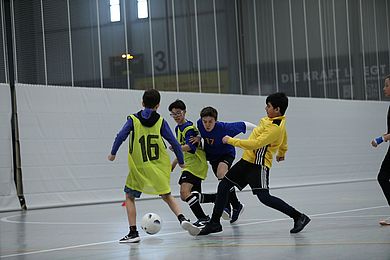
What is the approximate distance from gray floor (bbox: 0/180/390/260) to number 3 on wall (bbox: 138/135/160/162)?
34.5 inches

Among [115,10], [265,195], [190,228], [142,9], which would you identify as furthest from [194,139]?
[142,9]

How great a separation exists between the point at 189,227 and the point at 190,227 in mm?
10

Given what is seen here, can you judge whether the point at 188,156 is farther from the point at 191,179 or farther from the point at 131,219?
the point at 131,219

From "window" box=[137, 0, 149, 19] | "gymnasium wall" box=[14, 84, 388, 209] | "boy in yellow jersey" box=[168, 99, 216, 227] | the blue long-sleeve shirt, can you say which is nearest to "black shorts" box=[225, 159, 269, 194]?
the blue long-sleeve shirt

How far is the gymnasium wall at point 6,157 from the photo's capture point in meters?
15.9

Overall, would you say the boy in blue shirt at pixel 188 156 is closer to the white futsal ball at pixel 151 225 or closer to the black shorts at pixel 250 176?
the white futsal ball at pixel 151 225

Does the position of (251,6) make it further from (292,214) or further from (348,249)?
(348,249)

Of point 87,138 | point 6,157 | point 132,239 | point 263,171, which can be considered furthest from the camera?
point 87,138

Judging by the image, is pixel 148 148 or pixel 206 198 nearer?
pixel 148 148

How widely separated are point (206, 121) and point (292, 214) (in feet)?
6.24

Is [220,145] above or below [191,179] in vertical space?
above

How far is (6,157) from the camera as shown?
16031 millimetres

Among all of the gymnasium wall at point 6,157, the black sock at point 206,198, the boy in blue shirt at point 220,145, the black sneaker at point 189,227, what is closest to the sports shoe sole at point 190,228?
the black sneaker at point 189,227

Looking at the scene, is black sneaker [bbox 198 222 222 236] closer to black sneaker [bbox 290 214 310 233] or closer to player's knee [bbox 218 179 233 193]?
player's knee [bbox 218 179 233 193]
